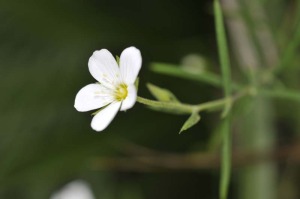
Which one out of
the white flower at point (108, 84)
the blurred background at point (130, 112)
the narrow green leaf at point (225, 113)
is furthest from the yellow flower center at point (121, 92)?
the blurred background at point (130, 112)

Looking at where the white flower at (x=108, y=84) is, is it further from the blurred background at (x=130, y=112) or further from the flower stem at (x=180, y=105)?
the blurred background at (x=130, y=112)

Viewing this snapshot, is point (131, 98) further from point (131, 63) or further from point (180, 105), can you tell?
point (180, 105)

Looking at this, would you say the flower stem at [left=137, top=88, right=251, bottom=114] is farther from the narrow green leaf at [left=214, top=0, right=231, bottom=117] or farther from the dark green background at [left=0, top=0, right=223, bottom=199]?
the dark green background at [left=0, top=0, right=223, bottom=199]

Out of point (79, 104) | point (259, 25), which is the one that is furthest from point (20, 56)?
point (79, 104)

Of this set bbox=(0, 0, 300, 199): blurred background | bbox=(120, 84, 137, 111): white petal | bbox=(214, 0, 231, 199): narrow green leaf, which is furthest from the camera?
bbox=(0, 0, 300, 199): blurred background

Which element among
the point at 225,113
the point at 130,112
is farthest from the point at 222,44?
the point at 130,112

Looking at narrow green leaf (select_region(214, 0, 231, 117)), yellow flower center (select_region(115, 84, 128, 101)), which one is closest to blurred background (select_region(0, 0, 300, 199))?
narrow green leaf (select_region(214, 0, 231, 117))
